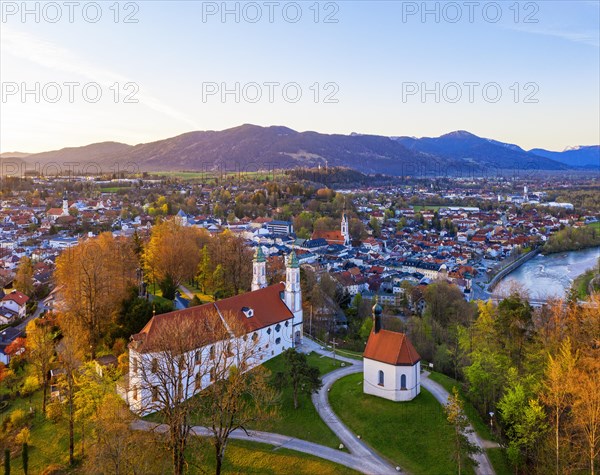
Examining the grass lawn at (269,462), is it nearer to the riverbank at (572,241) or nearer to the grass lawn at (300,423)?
the grass lawn at (300,423)

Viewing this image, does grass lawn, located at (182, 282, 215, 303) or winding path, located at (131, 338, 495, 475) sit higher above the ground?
grass lawn, located at (182, 282, 215, 303)

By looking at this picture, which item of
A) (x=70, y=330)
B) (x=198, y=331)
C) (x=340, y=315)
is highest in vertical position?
(x=198, y=331)

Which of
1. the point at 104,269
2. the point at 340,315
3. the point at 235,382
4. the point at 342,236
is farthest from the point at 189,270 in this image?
the point at 342,236

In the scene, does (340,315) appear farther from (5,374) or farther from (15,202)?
(15,202)

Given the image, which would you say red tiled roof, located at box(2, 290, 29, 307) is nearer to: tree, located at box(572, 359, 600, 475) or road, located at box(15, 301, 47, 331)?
road, located at box(15, 301, 47, 331)

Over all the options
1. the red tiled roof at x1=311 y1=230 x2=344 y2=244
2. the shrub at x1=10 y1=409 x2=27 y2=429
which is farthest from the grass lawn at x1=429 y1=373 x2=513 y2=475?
the red tiled roof at x1=311 y1=230 x2=344 y2=244

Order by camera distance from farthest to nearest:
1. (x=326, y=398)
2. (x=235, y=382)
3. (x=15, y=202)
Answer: (x=15, y=202) < (x=326, y=398) < (x=235, y=382)

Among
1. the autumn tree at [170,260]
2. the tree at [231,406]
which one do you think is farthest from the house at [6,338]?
the tree at [231,406]
